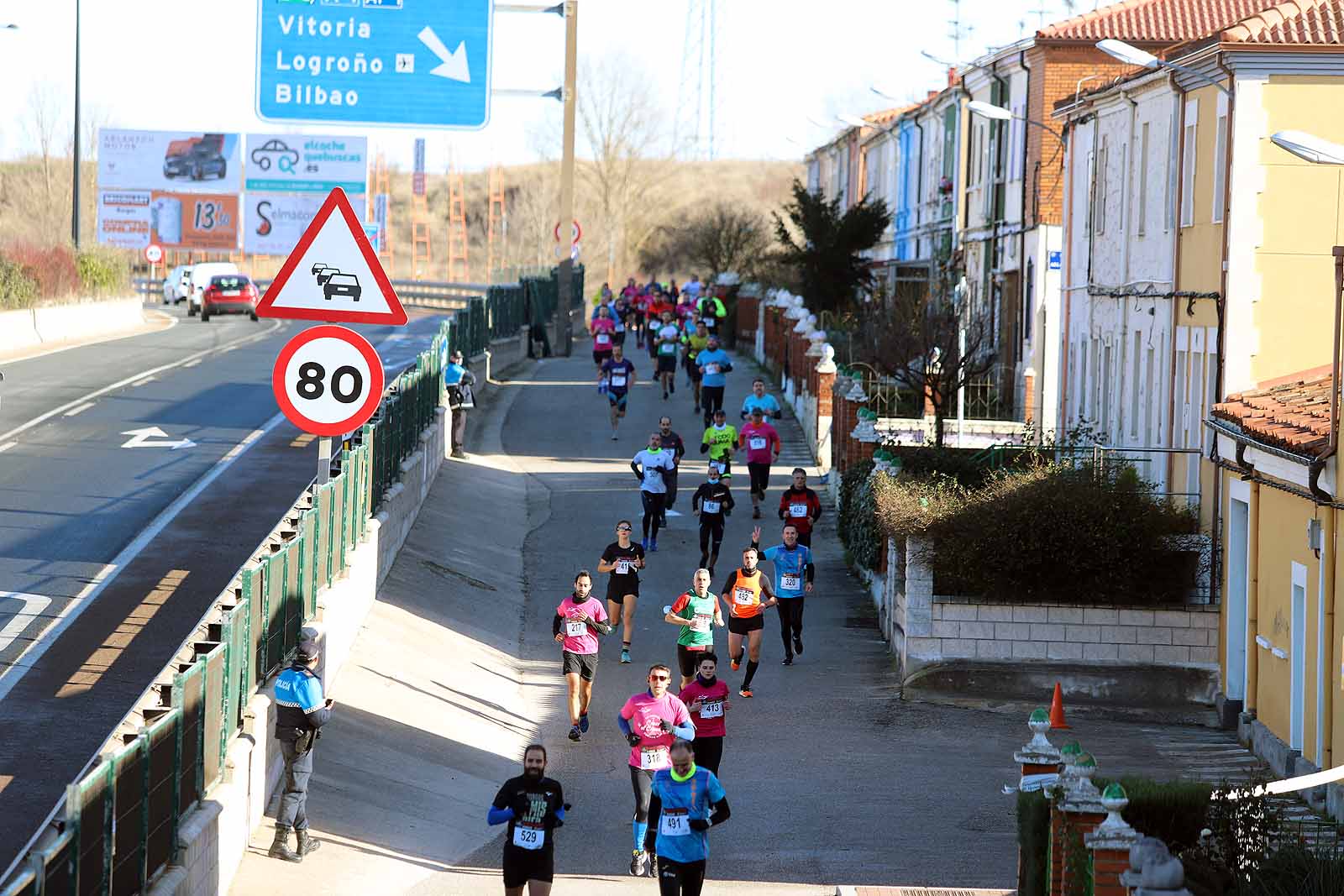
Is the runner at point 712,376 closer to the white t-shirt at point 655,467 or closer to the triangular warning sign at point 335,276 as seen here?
the white t-shirt at point 655,467

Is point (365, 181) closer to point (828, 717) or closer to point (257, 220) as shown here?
point (257, 220)

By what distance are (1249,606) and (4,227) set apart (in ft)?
211

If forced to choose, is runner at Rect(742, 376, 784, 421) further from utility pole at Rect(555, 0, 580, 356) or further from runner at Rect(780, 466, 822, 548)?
utility pole at Rect(555, 0, 580, 356)

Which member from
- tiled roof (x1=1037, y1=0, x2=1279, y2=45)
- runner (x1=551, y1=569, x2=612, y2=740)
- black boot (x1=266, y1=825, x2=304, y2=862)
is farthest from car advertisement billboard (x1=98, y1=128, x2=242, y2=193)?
black boot (x1=266, y1=825, x2=304, y2=862)

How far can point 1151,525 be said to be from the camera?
19188mm

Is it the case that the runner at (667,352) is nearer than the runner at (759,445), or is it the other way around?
the runner at (759,445)

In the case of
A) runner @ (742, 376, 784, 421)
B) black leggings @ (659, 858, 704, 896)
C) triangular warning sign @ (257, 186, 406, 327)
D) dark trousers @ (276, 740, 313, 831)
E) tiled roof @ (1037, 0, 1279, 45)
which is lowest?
black leggings @ (659, 858, 704, 896)

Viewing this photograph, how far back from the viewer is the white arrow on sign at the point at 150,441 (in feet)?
87.0

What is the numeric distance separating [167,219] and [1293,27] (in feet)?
208

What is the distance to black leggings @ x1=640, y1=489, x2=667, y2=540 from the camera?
23688 millimetres

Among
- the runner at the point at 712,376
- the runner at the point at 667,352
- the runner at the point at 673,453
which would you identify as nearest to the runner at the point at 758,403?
the runner at the point at 712,376

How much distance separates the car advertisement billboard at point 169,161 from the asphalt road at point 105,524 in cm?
3849

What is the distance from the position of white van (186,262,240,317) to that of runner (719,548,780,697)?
4149 cm

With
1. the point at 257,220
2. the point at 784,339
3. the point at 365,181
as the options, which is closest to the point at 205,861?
the point at 784,339
